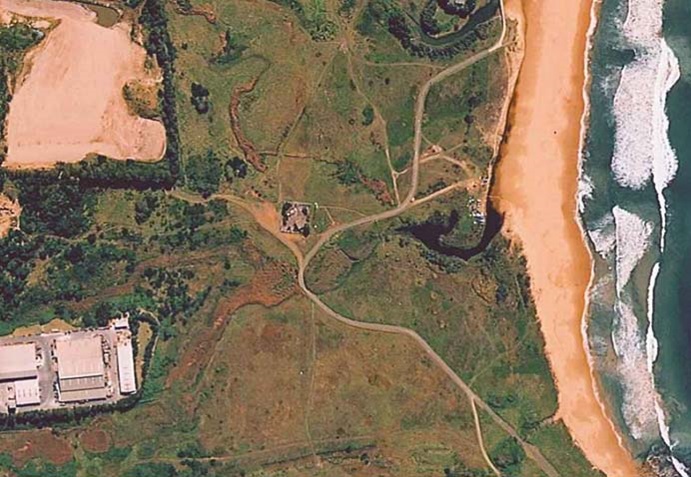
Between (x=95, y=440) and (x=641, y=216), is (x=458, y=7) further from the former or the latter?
(x=95, y=440)

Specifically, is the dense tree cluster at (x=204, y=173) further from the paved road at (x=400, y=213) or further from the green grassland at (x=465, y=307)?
the green grassland at (x=465, y=307)

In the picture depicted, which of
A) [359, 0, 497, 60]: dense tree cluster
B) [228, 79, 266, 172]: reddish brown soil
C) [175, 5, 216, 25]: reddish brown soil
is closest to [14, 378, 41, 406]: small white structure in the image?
[228, 79, 266, 172]: reddish brown soil

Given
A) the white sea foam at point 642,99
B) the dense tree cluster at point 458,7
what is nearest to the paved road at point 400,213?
the dense tree cluster at point 458,7

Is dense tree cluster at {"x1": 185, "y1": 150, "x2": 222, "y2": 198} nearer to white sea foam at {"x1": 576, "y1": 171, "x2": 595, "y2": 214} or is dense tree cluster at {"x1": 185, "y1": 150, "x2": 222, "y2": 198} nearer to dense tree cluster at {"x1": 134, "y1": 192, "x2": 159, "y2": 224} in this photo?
dense tree cluster at {"x1": 134, "y1": 192, "x2": 159, "y2": 224}

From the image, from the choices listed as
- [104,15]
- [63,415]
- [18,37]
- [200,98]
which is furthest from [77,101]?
[63,415]

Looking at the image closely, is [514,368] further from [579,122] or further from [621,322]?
[579,122]

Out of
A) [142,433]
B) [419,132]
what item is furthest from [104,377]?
[419,132]
